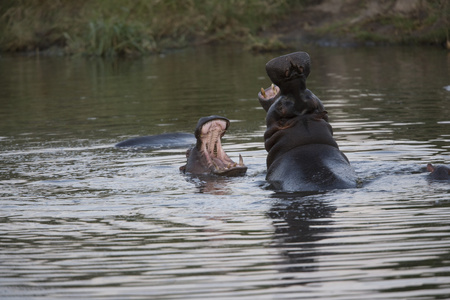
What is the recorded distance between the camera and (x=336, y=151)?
634cm

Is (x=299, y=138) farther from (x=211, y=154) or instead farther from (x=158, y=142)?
(x=158, y=142)

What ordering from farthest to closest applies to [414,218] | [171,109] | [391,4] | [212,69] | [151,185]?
[391,4]
[212,69]
[171,109]
[151,185]
[414,218]

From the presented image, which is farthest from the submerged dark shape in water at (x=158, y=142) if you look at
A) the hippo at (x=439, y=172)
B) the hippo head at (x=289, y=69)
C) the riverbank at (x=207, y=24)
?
the riverbank at (x=207, y=24)

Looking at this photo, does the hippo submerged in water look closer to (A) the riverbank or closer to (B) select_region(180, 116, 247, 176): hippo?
(B) select_region(180, 116, 247, 176): hippo

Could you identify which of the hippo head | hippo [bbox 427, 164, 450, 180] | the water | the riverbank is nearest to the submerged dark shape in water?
the water

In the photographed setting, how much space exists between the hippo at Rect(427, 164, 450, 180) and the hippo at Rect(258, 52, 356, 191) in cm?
55

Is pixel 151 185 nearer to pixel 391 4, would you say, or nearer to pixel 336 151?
pixel 336 151

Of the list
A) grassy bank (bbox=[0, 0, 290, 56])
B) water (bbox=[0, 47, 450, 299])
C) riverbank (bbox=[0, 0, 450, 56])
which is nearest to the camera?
water (bbox=[0, 47, 450, 299])

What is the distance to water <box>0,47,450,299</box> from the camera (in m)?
4.11

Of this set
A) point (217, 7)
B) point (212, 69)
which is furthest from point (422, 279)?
point (217, 7)

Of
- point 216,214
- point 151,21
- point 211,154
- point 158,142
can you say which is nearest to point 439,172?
point 216,214

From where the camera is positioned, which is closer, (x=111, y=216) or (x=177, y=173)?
(x=111, y=216)

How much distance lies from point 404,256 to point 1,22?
84.1ft

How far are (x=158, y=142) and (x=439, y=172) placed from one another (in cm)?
373
